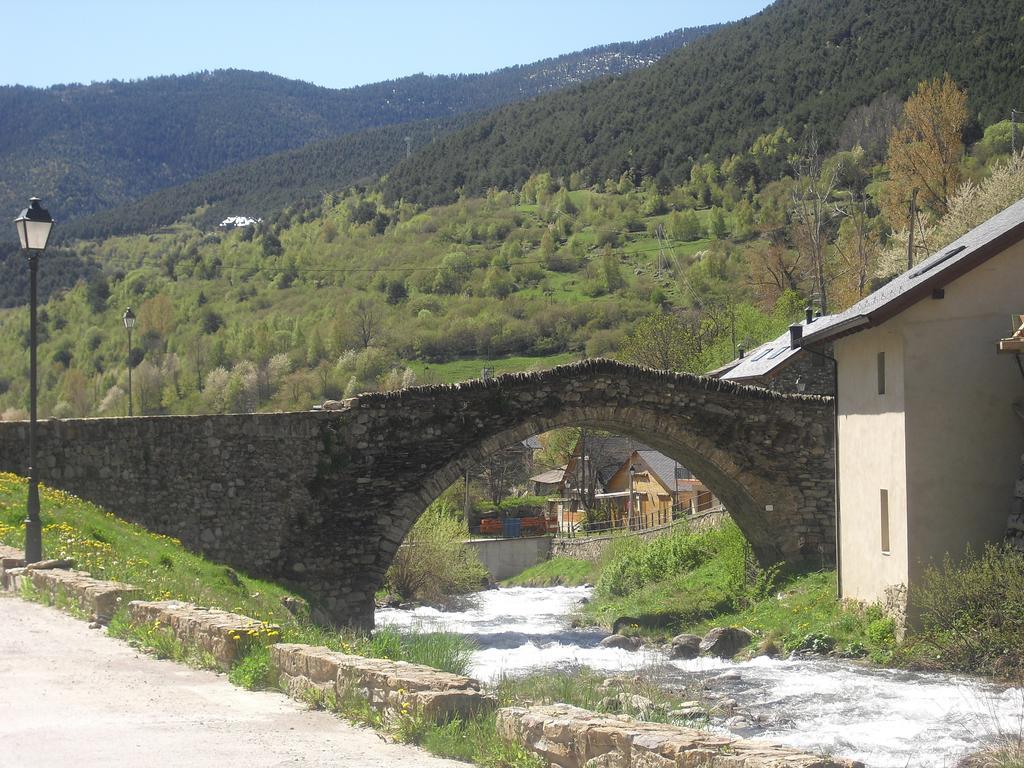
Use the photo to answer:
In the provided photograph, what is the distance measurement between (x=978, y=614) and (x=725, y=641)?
18.8 ft

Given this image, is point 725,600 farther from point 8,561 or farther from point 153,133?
point 153,133

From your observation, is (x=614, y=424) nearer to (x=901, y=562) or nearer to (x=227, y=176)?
(x=901, y=562)

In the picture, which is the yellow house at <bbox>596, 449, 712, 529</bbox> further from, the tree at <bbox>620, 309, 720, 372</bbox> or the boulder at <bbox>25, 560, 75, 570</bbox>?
the boulder at <bbox>25, 560, 75, 570</bbox>

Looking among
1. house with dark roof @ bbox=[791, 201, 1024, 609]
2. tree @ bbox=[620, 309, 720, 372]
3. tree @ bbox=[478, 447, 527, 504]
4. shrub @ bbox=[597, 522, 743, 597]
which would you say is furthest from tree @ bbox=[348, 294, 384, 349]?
house with dark roof @ bbox=[791, 201, 1024, 609]

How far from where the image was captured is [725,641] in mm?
20766

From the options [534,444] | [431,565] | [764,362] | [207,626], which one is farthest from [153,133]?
[207,626]

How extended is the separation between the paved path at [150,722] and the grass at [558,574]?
1214 inches

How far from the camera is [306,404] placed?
74.2m

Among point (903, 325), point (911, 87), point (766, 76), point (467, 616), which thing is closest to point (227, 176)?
point (766, 76)

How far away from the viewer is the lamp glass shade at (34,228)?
1345 cm

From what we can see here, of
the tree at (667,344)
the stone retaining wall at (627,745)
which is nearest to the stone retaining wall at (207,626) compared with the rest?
the stone retaining wall at (627,745)

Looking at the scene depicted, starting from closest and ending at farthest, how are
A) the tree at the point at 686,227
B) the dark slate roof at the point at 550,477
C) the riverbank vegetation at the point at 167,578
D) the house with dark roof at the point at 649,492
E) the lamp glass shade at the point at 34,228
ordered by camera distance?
1. the riverbank vegetation at the point at 167,578
2. the lamp glass shade at the point at 34,228
3. the house with dark roof at the point at 649,492
4. the dark slate roof at the point at 550,477
5. the tree at the point at 686,227

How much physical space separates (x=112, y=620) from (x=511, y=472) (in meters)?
53.6

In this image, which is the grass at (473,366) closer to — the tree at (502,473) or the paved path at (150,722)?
the tree at (502,473)
